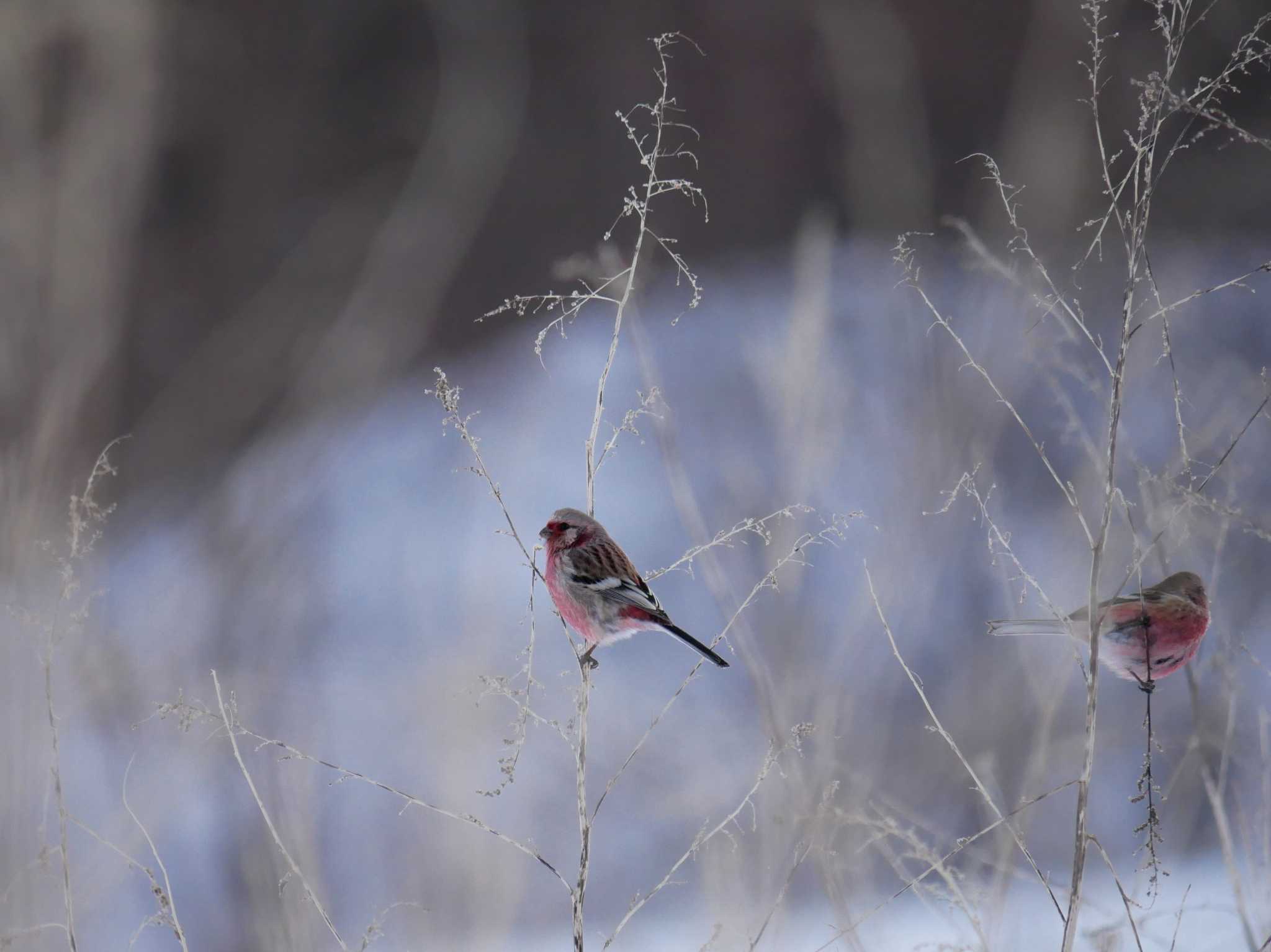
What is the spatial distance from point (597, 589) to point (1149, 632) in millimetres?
544

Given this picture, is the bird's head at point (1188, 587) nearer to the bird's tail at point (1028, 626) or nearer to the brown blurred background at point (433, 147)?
the bird's tail at point (1028, 626)

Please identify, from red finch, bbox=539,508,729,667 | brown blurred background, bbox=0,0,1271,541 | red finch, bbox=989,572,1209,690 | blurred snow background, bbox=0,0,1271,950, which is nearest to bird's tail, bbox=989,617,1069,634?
red finch, bbox=989,572,1209,690

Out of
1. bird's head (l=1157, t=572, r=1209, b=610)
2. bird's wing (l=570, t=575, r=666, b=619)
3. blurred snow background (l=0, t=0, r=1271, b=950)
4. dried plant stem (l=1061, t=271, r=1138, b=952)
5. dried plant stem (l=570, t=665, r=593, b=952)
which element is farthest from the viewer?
blurred snow background (l=0, t=0, r=1271, b=950)

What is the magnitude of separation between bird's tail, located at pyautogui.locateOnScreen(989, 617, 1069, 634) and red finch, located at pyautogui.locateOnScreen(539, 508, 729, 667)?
1.16 ft

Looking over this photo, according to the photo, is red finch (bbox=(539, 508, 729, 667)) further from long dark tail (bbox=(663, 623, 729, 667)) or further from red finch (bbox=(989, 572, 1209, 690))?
red finch (bbox=(989, 572, 1209, 690))

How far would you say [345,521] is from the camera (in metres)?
2.40

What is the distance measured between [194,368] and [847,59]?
Answer: 1613mm

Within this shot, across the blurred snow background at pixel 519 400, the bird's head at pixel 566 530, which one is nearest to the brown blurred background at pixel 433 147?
the blurred snow background at pixel 519 400

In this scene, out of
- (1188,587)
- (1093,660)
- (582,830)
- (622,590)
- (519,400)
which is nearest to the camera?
(1093,660)

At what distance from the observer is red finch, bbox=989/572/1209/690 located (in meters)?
0.95

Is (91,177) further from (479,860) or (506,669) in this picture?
(479,860)

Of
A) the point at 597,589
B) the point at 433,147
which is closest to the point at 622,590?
the point at 597,589

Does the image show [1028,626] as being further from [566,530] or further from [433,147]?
[433,147]

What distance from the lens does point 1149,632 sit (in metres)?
0.97
